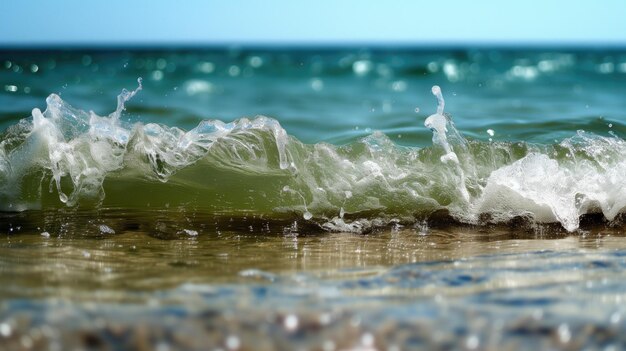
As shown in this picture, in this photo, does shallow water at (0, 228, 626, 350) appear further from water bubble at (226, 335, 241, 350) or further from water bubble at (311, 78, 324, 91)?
water bubble at (311, 78, 324, 91)

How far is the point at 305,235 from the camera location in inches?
153

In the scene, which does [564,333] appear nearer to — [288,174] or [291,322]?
[291,322]

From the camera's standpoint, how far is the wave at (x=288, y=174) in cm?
430

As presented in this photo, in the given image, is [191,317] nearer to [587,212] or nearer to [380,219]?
[380,219]

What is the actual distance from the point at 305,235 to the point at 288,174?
79 centimetres

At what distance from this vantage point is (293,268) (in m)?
2.94

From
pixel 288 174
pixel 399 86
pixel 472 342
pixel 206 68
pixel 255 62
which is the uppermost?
pixel 255 62

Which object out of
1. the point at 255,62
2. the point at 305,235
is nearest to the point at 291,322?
the point at 305,235

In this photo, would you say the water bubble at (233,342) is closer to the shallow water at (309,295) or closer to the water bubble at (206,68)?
the shallow water at (309,295)

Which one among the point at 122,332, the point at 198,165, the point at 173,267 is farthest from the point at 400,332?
the point at 198,165

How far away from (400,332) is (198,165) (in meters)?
2.87

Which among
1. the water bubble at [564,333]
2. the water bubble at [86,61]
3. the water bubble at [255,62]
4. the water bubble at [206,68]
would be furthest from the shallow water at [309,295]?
the water bubble at [255,62]

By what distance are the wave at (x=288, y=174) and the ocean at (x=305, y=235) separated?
0.04 ft

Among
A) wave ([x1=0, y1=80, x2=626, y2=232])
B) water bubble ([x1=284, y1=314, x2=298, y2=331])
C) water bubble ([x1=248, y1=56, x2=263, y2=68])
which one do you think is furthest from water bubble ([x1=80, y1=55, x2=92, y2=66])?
water bubble ([x1=284, y1=314, x2=298, y2=331])
